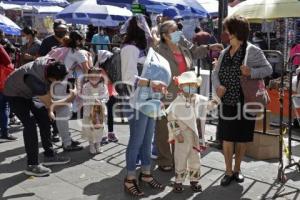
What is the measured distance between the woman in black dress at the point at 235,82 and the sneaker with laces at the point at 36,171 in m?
2.14

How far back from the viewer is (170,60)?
5.76 meters

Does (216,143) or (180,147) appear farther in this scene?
(216,143)

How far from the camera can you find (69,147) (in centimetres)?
696

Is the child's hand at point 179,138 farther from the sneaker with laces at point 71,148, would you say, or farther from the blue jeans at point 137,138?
the sneaker with laces at point 71,148

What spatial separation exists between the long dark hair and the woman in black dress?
3.08ft

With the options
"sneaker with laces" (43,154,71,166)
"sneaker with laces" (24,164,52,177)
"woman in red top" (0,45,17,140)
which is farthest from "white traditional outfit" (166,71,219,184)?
"woman in red top" (0,45,17,140)

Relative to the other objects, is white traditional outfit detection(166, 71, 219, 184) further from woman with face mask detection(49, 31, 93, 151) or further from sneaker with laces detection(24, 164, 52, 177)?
woman with face mask detection(49, 31, 93, 151)

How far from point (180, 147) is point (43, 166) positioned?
1.95 m

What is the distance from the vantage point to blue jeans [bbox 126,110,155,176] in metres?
4.95

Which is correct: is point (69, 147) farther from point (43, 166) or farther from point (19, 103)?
point (19, 103)

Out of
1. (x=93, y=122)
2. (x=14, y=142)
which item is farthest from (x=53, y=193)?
(x=14, y=142)

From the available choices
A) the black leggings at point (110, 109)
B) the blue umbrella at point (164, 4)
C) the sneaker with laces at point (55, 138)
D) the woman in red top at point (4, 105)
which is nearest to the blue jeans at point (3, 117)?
the woman in red top at point (4, 105)

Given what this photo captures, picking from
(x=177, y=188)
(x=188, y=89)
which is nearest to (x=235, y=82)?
(x=188, y=89)

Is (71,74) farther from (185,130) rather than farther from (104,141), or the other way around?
(185,130)
